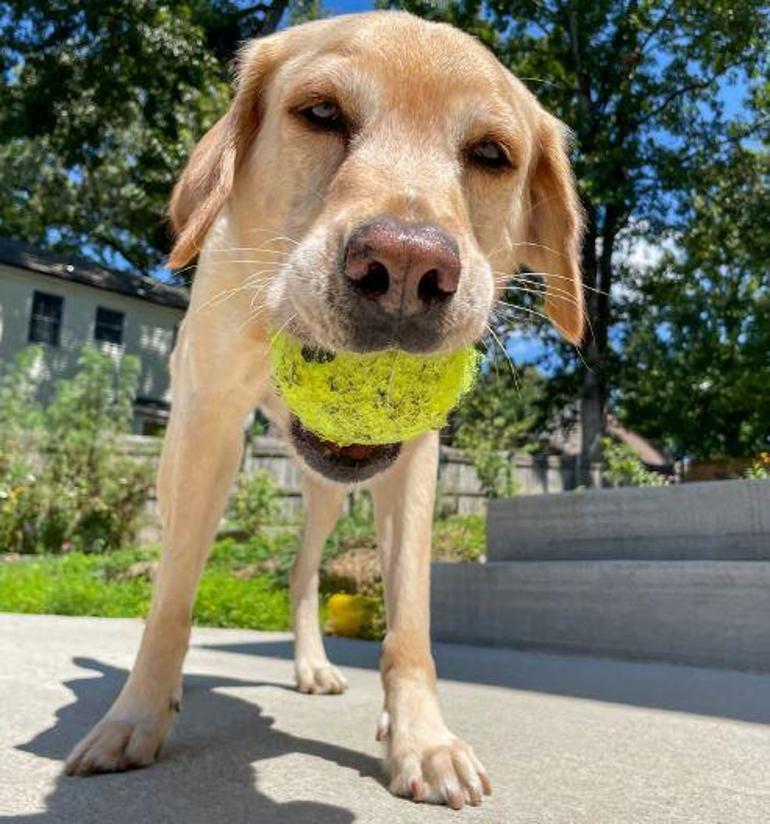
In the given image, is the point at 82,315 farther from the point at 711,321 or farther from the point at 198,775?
the point at 198,775

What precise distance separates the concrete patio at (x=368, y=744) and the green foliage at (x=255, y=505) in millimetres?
7905

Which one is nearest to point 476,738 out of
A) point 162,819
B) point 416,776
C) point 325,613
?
point 416,776

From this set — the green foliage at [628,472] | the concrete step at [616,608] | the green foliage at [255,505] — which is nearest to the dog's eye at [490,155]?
the concrete step at [616,608]

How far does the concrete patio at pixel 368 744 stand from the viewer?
1794 millimetres

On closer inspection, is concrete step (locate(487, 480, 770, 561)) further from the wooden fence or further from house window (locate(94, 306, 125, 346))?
house window (locate(94, 306, 125, 346))

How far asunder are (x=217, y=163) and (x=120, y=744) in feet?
5.09

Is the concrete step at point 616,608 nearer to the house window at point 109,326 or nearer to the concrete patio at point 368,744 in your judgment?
the concrete patio at point 368,744

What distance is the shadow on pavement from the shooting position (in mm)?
3229

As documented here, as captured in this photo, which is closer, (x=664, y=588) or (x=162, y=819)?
(x=162, y=819)

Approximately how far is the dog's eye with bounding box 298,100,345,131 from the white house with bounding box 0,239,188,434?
21.3m

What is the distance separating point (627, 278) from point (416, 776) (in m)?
21.5

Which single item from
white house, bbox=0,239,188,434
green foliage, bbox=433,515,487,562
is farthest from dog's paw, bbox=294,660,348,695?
white house, bbox=0,239,188,434

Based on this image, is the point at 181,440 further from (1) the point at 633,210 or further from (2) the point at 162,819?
(1) the point at 633,210

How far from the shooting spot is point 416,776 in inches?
76.1
